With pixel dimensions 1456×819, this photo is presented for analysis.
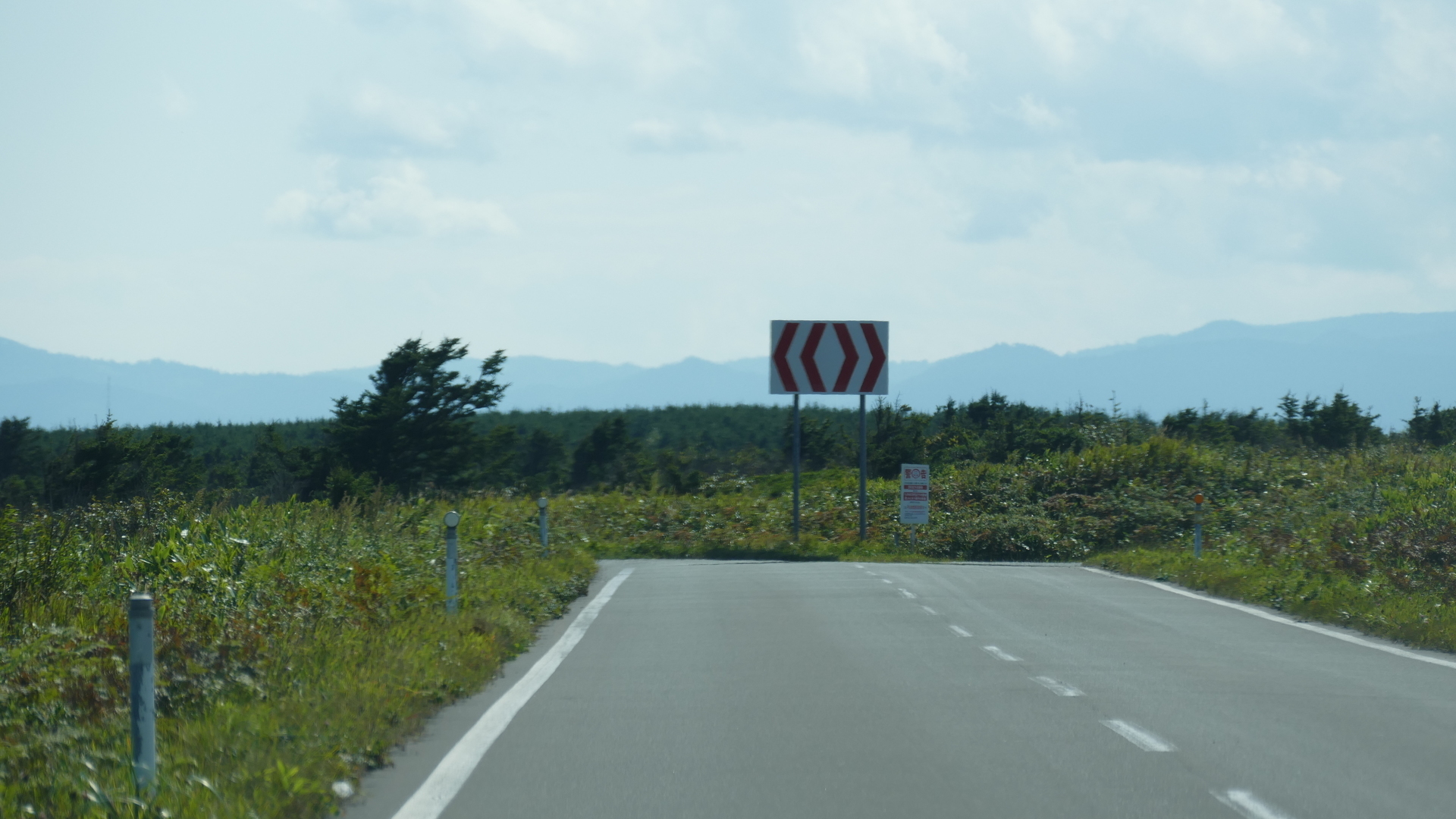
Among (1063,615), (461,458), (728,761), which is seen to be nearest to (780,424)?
(461,458)

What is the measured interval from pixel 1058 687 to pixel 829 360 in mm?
20724

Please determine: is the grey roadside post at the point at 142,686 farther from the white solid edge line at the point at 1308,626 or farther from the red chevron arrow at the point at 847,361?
the red chevron arrow at the point at 847,361

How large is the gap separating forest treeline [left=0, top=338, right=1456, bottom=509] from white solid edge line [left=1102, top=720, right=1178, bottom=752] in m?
20.6

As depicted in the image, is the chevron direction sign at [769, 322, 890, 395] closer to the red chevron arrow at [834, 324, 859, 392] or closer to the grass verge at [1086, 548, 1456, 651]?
the red chevron arrow at [834, 324, 859, 392]

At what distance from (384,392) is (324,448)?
5705mm

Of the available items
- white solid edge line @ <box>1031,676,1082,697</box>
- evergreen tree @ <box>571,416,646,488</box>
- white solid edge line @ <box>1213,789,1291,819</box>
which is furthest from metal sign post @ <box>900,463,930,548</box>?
evergreen tree @ <box>571,416,646,488</box>

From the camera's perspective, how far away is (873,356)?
3009 cm

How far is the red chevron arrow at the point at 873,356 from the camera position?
→ 30.0 metres

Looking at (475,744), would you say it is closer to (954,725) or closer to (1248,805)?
(954,725)

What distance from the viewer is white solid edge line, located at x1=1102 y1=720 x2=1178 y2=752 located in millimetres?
7301

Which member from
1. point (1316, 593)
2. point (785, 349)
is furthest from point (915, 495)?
point (1316, 593)

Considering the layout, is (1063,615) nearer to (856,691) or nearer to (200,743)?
(856,691)

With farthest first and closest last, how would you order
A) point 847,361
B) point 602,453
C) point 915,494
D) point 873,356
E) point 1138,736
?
point 602,453 → point 873,356 → point 847,361 → point 915,494 → point 1138,736

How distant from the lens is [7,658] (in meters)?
8.07
